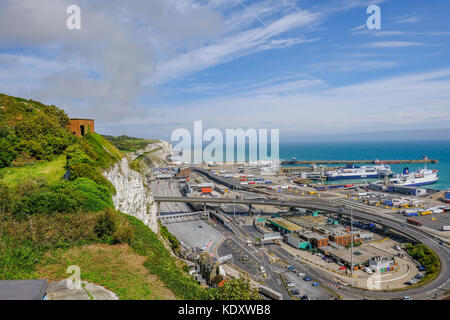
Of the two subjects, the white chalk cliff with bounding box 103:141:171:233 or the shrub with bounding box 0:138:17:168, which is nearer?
the shrub with bounding box 0:138:17:168

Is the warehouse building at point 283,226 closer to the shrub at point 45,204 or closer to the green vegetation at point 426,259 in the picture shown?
the green vegetation at point 426,259

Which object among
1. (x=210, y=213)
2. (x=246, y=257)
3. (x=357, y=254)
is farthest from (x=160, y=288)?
(x=210, y=213)

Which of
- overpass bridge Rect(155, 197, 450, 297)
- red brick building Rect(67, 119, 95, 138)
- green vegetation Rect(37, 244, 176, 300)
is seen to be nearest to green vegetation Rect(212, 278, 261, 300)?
green vegetation Rect(37, 244, 176, 300)

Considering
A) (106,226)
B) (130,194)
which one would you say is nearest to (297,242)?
(130,194)

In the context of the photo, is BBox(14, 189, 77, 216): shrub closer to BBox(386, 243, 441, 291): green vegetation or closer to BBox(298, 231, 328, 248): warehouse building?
BBox(386, 243, 441, 291): green vegetation

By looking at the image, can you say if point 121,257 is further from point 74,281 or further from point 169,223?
point 169,223
